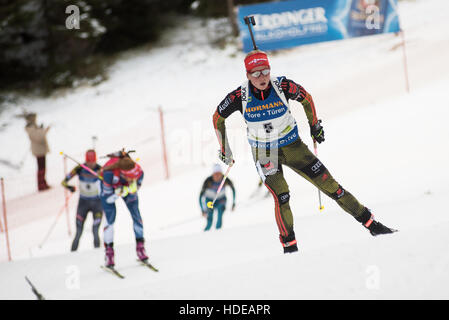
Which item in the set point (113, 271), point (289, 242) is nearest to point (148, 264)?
point (113, 271)

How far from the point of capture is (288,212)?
342cm

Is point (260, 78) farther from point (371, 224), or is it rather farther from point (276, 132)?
point (371, 224)

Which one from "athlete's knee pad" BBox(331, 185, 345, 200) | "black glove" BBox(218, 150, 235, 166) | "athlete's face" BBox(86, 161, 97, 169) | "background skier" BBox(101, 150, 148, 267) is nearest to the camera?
"black glove" BBox(218, 150, 235, 166)


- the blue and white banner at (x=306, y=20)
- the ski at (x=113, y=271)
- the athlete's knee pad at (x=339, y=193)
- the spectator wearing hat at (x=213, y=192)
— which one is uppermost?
the blue and white banner at (x=306, y=20)

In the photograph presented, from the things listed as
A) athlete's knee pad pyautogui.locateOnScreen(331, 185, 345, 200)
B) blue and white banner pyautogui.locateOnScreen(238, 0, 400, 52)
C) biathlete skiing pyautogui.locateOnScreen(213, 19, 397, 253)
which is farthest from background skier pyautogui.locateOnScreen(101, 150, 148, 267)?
blue and white banner pyautogui.locateOnScreen(238, 0, 400, 52)

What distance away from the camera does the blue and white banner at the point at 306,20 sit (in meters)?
9.05

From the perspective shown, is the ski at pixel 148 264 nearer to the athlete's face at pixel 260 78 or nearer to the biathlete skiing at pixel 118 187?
the biathlete skiing at pixel 118 187

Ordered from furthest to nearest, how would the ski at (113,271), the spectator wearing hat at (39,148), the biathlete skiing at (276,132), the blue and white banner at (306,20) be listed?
the spectator wearing hat at (39,148), the blue and white banner at (306,20), the ski at (113,271), the biathlete skiing at (276,132)

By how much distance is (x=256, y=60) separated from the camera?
2980 mm

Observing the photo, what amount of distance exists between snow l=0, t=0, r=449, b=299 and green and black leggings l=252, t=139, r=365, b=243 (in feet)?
1.35

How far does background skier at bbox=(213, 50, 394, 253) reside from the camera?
3.12 m

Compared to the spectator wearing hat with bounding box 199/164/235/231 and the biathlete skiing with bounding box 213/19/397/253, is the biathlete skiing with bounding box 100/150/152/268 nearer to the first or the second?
the biathlete skiing with bounding box 213/19/397/253

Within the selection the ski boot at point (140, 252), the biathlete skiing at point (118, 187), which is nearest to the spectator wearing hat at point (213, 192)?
the ski boot at point (140, 252)
